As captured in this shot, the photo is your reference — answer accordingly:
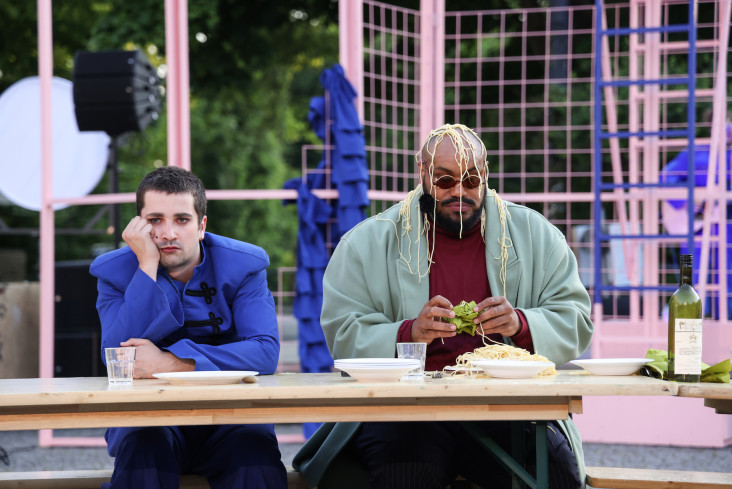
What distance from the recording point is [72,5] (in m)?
17.0

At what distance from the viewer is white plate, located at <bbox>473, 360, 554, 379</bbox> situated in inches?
119

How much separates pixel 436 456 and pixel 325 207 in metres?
3.08

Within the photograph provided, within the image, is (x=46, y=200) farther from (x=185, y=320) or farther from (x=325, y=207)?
(x=185, y=320)

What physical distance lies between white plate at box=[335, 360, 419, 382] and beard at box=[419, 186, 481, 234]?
3.36 feet

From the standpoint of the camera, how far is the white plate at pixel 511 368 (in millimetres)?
3029

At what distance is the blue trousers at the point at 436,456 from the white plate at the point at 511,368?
0.39 meters

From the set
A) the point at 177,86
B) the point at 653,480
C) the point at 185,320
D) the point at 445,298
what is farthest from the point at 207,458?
the point at 177,86

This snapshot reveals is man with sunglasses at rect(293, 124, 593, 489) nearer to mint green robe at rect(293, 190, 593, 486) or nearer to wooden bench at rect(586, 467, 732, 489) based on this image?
mint green robe at rect(293, 190, 593, 486)

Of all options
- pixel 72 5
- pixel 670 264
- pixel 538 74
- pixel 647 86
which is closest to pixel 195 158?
pixel 72 5

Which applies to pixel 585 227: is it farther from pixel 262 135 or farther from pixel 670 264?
pixel 262 135

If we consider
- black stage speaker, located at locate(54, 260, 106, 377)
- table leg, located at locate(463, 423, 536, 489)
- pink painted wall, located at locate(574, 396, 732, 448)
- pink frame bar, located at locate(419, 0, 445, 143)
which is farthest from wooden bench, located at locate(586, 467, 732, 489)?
black stage speaker, located at locate(54, 260, 106, 377)

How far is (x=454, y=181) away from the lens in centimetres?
381

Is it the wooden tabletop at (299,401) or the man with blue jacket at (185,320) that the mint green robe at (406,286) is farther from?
the wooden tabletop at (299,401)

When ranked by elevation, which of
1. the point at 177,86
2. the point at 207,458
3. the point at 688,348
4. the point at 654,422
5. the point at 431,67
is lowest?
the point at 654,422
